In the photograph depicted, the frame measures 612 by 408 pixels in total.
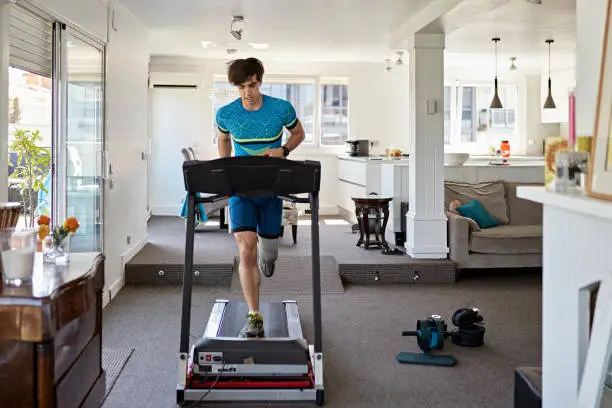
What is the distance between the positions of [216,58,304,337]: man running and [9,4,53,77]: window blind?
1.15 m

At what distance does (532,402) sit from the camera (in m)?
2.21

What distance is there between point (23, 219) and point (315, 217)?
1.72 m

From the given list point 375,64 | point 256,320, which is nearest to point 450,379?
point 256,320

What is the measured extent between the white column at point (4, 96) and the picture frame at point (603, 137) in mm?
2606

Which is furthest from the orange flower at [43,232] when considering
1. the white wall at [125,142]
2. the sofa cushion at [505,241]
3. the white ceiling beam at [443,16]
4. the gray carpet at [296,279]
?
the sofa cushion at [505,241]

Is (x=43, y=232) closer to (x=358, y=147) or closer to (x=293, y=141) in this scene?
(x=293, y=141)

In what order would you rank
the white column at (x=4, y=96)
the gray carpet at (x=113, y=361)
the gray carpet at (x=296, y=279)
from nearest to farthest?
the white column at (x=4, y=96)
the gray carpet at (x=113, y=361)
the gray carpet at (x=296, y=279)

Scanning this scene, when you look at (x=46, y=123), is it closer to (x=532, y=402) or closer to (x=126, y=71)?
(x=126, y=71)

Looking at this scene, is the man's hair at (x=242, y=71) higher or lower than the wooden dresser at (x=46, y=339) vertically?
higher

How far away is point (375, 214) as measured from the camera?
21.6 feet

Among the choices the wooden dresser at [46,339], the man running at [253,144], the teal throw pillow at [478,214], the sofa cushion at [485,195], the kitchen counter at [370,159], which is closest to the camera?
the wooden dresser at [46,339]

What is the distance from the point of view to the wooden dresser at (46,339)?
184 cm

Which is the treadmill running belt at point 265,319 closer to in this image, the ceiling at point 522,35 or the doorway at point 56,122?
the doorway at point 56,122

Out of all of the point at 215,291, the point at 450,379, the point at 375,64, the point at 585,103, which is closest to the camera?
the point at 585,103
